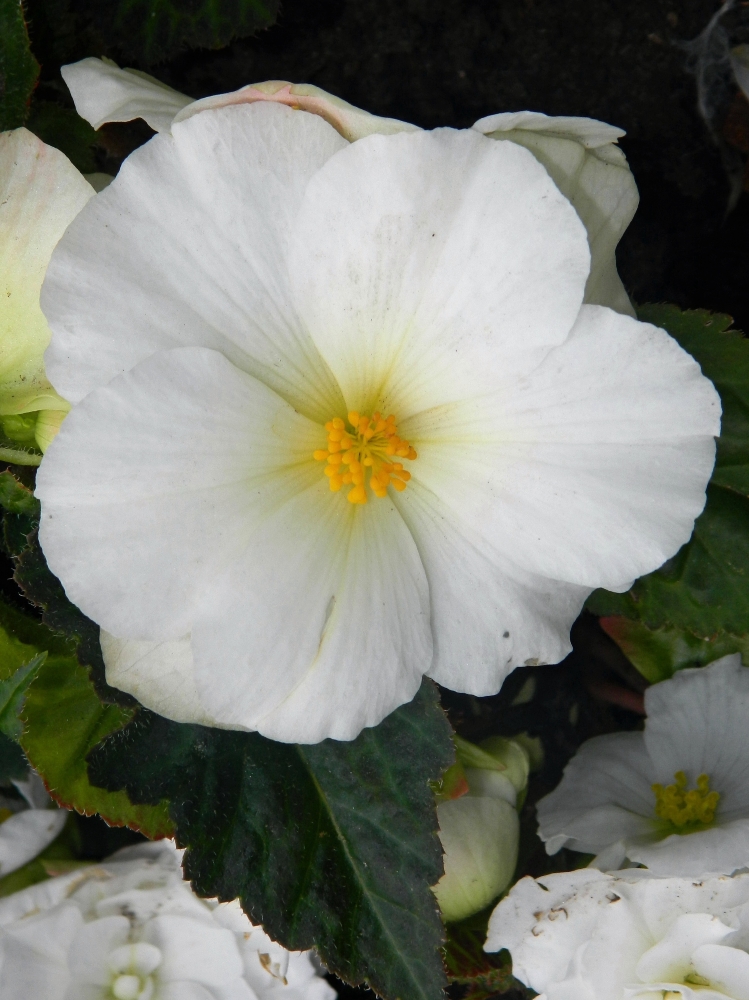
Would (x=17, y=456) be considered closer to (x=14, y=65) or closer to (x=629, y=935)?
(x=14, y=65)

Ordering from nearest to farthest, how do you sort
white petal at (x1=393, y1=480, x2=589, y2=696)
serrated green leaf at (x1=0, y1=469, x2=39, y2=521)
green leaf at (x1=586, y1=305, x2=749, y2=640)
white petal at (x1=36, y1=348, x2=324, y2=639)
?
white petal at (x1=36, y1=348, x2=324, y2=639) → white petal at (x1=393, y1=480, x2=589, y2=696) → serrated green leaf at (x1=0, y1=469, x2=39, y2=521) → green leaf at (x1=586, y1=305, x2=749, y2=640)

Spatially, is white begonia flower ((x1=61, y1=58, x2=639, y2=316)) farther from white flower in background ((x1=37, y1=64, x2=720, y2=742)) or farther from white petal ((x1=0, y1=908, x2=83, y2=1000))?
white petal ((x1=0, y1=908, x2=83, y2=1000))

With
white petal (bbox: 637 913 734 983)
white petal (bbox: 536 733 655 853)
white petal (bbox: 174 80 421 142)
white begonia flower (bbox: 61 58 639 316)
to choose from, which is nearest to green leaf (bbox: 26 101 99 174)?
white begonia flower (bbox: 61 58 639 316)

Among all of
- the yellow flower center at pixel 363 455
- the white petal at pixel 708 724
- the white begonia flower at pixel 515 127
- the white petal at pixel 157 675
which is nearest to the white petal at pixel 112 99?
the white begonia flower at pixel 515 127

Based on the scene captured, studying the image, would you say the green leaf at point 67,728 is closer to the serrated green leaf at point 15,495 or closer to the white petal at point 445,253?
the serrated green leaf at point 15,495

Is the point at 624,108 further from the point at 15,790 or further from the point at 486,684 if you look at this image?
the point at 15,790

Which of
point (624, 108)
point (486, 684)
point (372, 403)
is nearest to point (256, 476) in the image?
point (372, 403)
